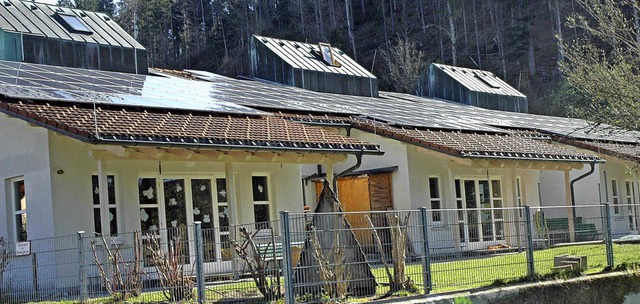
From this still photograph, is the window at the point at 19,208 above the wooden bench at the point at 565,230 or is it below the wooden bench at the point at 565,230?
above

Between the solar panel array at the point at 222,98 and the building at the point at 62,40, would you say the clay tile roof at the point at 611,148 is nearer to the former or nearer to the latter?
the solar panel array at the point at 222,98

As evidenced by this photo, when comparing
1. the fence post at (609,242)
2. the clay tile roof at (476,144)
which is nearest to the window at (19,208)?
the clay tile roof at (476,144)

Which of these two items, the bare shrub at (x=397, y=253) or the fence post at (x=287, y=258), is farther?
the bare shrub at (x=397, y=253)

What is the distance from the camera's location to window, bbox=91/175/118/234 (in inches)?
665

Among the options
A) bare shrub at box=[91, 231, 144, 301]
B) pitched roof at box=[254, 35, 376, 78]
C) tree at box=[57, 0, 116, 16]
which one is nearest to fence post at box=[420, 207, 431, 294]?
bare shrub at box=[91, 231, 144, 301]

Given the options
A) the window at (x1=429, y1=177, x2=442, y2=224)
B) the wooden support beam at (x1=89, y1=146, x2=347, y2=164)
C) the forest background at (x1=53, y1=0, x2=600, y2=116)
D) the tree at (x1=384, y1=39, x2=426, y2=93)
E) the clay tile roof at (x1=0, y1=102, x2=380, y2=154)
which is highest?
the forest background at (x1=53, y1=0, x2=600, y2=116)

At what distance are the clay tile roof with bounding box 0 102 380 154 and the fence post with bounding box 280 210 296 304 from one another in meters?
4.77

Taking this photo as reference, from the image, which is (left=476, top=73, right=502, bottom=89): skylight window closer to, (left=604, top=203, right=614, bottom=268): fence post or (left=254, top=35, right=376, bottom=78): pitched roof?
(left=254, top=35, right=376, bottom=78): pitched roof

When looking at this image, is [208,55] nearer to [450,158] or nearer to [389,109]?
[389,109]

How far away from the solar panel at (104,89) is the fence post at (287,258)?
283 inches

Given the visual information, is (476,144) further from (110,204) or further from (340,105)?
(110,204)

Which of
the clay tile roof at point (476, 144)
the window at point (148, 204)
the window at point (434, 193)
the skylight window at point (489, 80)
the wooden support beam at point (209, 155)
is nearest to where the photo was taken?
the wooden support beam at point (209, 155)

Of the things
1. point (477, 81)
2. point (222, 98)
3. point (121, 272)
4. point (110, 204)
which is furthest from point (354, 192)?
point (477, 81)

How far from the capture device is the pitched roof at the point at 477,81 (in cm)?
3934
